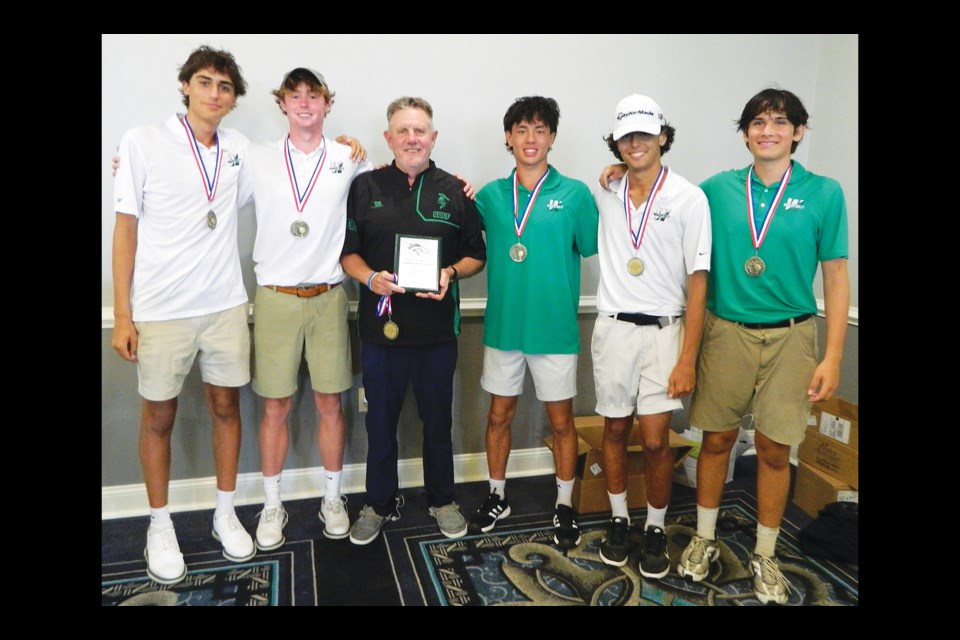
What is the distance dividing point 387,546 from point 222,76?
1.96 meters

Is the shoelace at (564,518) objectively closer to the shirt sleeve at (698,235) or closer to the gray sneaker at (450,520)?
the gray sneaker at (450,520)

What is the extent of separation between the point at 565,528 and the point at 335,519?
1.00m

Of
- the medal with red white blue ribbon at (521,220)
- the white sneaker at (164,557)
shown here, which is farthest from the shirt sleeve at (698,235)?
the white sneaker at (164,557)

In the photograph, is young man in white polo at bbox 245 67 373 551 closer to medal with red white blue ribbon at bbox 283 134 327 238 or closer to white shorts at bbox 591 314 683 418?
medal with red white blue ribbon at bbox 283 134 327 238

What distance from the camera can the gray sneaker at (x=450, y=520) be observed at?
100.0 inches

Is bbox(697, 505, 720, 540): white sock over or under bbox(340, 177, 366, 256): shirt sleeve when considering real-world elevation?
under

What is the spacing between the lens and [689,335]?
2.18 meters

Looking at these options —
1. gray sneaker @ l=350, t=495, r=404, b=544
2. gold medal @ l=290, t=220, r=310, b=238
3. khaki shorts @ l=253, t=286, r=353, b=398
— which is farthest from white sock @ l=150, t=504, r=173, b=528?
gold medal @ l=290, t=220, r=310, b=238

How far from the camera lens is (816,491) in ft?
9.02

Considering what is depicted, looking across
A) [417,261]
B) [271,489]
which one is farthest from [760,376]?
[271,489]

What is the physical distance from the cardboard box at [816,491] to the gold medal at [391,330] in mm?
2062

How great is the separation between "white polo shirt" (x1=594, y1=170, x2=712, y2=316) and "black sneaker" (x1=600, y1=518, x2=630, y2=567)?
2.93 feet

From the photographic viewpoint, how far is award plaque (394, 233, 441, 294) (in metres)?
2.29
